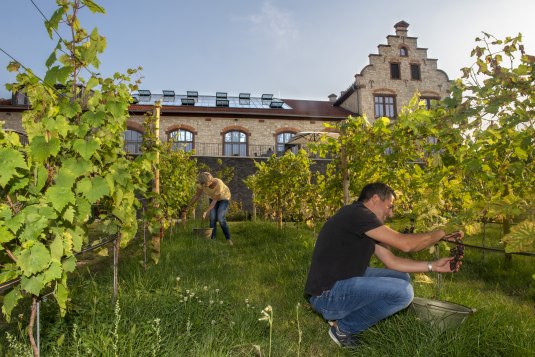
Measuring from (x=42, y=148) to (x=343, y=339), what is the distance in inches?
100

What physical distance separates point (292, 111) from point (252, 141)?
3.19 m

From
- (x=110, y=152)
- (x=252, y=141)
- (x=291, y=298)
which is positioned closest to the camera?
(x=110, y=152)

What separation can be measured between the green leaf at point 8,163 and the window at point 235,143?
2190 cm

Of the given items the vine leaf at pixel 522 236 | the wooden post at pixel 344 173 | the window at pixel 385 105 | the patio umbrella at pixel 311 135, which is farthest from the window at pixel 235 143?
the vine leaf at pixel 522 236

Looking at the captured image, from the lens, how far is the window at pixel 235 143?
23.7m

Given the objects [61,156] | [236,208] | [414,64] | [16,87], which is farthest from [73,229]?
[414,64]

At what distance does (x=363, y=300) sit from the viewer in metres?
3.16

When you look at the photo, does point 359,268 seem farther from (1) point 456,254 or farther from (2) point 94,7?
(2) point 94,7

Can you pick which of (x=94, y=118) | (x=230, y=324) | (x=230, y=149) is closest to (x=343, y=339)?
(x=230, y=324)

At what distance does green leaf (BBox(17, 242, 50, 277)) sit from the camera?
1846 millimetres

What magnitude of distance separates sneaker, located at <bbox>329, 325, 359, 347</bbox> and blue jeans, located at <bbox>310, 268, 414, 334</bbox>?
0.04 metres

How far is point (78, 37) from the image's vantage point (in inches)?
115

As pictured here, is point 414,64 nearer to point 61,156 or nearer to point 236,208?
point 236,208

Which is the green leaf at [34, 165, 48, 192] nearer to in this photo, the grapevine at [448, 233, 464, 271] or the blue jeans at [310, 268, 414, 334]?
the blue jeans at [310, 268, 414, 334]
